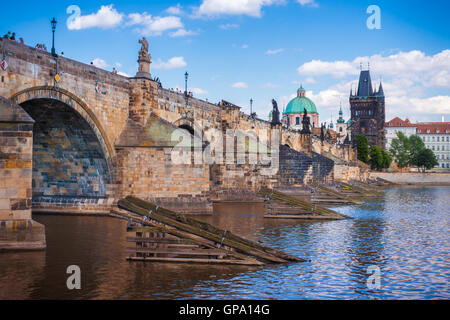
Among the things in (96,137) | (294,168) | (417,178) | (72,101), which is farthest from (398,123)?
(72,101)

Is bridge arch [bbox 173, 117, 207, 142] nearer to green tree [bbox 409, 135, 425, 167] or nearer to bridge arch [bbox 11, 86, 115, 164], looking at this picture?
bridge arch [bbox 11, 86, 115, 164]

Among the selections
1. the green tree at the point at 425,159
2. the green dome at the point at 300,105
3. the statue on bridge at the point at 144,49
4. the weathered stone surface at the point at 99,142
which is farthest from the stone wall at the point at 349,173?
the green dome at the point at 300,105

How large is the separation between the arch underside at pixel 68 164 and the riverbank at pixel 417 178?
83.9m

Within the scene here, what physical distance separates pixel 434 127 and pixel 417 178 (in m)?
56.7

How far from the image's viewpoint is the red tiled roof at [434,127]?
154m

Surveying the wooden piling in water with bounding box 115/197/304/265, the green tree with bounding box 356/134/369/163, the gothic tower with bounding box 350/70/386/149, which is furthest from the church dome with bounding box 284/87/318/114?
the wooden piling in water with bounding box 115/197/304/265

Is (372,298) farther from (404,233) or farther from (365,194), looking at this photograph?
(365,194)

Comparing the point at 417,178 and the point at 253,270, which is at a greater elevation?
the point at 417,178

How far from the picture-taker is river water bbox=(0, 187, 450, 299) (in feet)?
42.6

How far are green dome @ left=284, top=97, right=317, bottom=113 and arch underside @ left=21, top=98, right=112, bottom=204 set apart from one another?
14033cm

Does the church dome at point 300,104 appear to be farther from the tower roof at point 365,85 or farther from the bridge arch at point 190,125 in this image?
the bridge arch at point 190,125

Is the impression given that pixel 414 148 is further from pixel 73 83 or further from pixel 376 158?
pixel 73 83

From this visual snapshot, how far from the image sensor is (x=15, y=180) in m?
16.7

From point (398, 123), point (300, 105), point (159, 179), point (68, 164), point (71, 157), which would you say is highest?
point (300, 105)
